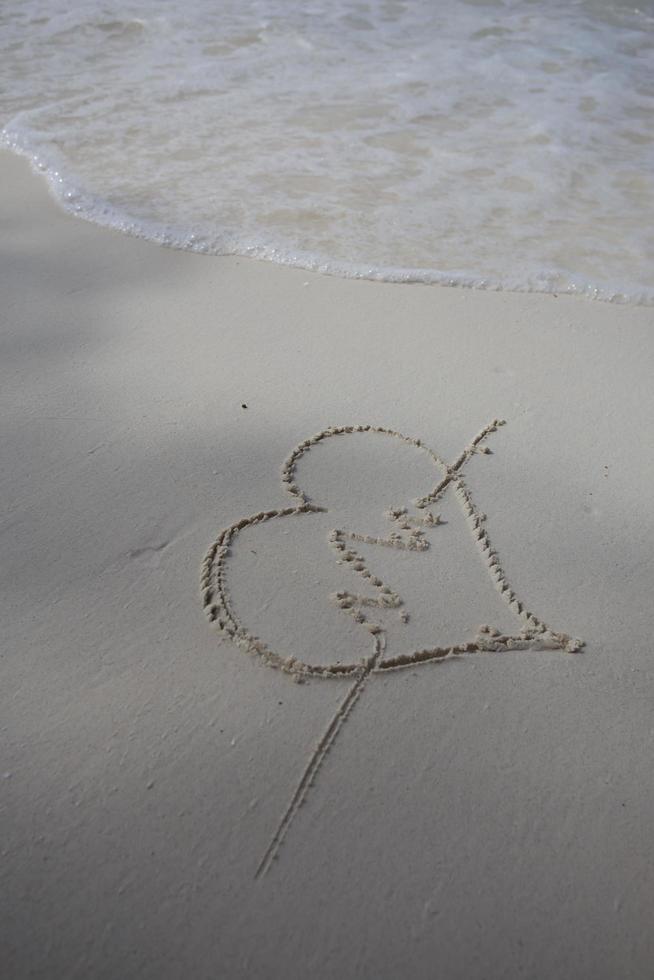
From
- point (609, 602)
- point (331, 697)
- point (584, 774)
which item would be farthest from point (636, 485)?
point (331, 697)

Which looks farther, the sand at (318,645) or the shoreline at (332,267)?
the shoreline at (332,267)

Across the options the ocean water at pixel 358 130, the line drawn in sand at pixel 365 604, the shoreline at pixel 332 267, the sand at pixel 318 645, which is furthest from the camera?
the ocean water at pixel 358 130

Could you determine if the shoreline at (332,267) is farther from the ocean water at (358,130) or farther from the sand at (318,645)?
the sand at (318,645)

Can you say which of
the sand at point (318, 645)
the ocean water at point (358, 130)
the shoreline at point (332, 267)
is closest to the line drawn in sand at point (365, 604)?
the sand at point (318, 645)

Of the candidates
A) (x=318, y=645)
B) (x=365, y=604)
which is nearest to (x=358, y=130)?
(x=365, y=604)

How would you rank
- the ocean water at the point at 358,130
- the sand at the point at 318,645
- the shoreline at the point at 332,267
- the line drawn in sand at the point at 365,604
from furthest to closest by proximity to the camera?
the ocean water at the point at 358,130 → the shoreline at the point at 332,267 → the line drawn in sand at the point at 365,604 → the sand at the point at 318,645

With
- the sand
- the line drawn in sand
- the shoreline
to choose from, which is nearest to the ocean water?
the shoreline

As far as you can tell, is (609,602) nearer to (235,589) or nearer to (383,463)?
(383,463)

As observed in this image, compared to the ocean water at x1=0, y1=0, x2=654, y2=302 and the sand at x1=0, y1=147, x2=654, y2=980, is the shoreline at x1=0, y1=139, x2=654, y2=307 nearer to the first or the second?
the ocean water at x1=0, y1=0, x2=654, y2=302
